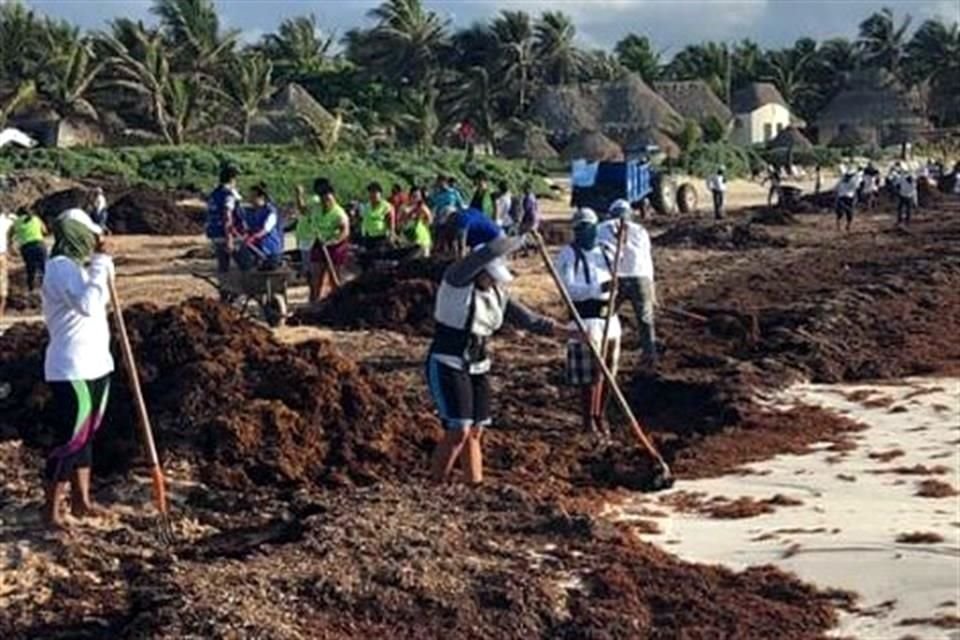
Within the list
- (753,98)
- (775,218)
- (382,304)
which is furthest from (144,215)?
(753,98)

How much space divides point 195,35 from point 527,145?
1417cm

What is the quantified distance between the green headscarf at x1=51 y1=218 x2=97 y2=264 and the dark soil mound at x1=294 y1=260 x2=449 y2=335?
854 centimetres

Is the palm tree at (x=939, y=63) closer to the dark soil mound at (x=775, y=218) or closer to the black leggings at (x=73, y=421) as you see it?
the dark soil mound at (x=775, y=218)

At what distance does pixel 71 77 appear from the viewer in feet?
196

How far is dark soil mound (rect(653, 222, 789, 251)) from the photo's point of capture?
30734mm

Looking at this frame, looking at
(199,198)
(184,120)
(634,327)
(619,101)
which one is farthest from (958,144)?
(634,327)

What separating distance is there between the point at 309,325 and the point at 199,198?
30.8 meters

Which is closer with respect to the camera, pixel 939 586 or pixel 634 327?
pixel 939 586

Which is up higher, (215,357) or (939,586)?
(215,357)

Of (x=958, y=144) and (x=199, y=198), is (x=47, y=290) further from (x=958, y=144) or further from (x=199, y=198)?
(x=958, y=144)

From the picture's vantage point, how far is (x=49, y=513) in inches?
319

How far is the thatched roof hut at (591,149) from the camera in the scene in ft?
206

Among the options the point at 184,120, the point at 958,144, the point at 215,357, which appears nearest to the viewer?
the point at 215,357

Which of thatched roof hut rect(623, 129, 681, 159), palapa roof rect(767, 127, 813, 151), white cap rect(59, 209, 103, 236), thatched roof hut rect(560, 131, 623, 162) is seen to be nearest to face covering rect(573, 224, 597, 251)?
white cap rect(59, 209, 103, 236)
